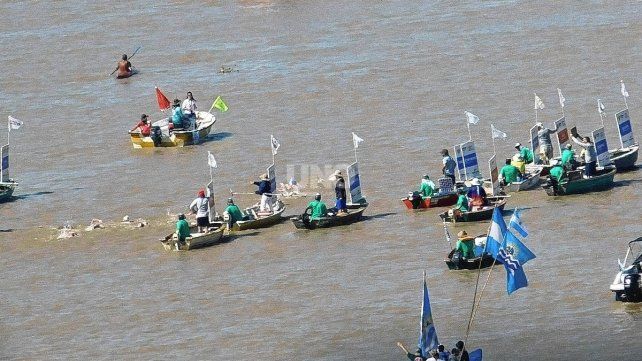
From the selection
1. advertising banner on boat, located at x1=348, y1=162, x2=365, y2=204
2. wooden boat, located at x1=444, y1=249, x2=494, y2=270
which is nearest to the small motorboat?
wooden boat, located at x1=444, y1=249, x2=494, y2=270

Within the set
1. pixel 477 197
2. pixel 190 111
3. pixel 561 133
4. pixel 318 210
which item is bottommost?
pixel 477 197

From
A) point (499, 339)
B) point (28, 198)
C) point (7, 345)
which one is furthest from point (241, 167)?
point (499, 339)

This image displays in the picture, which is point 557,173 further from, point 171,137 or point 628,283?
point 171,137

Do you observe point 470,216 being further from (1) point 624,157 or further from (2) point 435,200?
(1) point 624,157

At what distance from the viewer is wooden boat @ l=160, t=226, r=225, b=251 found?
125 feet

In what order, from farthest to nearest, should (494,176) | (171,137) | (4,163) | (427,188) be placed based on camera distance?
1. (171,137)
2. (4,163)
3. (427,188)
4. (494,176)

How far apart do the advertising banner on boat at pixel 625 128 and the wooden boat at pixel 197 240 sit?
1047 cm

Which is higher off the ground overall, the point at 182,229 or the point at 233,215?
the point at 233,215

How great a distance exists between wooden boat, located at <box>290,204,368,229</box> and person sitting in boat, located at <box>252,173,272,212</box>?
1388 millimetres

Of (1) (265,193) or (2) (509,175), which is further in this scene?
(1) (265,193)

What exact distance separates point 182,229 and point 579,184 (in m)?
9.39

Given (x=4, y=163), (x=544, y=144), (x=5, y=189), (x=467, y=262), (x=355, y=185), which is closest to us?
(x=467, y=262)

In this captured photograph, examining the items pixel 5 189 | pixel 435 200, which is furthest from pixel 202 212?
pixel 5 189

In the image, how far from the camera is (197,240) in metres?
38.2
